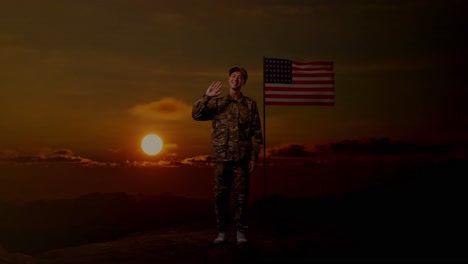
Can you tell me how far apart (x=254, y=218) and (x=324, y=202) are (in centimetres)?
258

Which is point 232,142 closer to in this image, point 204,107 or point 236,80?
point 204,107

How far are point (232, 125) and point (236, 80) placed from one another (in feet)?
1.47

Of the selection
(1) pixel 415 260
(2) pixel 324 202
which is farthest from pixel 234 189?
(2) pixel 324 202

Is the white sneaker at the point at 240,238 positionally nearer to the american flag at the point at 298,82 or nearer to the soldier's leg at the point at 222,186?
the soldier's leg at the point at 222,186

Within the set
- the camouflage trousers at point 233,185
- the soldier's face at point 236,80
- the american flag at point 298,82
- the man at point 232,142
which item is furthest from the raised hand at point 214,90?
the american flag at point 298,82

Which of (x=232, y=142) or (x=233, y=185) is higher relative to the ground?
(x=232, y=142)

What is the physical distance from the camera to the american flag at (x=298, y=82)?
23.1 ft

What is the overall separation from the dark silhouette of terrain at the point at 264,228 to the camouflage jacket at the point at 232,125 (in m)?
0.97

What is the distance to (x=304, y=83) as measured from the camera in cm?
707

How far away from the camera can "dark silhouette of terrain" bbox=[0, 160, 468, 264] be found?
5059mm

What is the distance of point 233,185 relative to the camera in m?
4.96

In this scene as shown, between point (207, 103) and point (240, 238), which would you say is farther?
point (240, 238)

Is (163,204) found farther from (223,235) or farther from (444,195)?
(444,195)

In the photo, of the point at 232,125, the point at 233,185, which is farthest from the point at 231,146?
the point at 233,185
